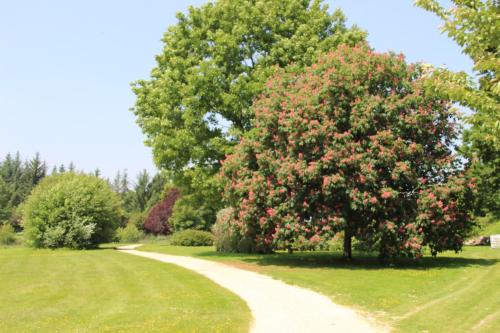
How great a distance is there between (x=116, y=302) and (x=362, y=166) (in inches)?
424

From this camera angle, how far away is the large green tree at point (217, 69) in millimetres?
26344

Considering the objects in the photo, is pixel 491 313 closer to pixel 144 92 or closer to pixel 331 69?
pixel 331 69

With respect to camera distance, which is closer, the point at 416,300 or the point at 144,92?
the point at 416,300

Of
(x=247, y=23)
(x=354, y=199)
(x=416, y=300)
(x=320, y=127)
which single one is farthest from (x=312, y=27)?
(x=416, y=300)

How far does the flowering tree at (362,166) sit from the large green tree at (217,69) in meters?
5.71

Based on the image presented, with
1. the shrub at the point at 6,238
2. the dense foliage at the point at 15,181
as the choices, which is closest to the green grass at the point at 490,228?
the shrub at the point at 6,238

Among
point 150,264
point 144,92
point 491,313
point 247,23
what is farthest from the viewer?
point 144,92

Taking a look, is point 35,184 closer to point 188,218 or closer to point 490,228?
point 188,218

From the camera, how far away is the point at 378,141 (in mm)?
19078

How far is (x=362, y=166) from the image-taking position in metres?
18.5

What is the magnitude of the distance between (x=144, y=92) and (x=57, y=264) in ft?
41.9

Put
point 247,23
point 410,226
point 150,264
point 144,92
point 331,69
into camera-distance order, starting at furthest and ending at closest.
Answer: point 144,92 < point 247,23 < point 150,264 < point 331,69 < point 410,226

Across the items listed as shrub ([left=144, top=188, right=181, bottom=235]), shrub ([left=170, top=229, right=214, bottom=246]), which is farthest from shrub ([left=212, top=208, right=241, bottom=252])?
shrub ([left=144, top=188, right=181, bottom=235])

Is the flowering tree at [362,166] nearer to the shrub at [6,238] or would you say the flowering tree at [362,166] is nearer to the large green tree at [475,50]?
the large green tree at [475,50]
